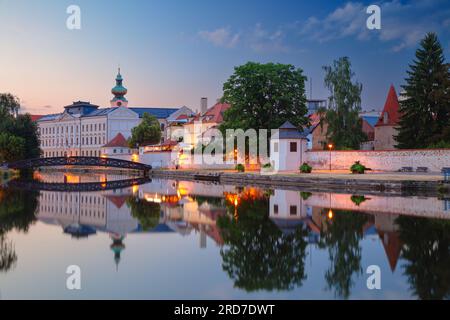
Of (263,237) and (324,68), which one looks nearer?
(263,237)

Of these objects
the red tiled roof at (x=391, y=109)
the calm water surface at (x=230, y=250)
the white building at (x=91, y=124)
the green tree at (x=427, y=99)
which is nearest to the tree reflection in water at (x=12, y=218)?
the calm water surface at (x=230, y=250)

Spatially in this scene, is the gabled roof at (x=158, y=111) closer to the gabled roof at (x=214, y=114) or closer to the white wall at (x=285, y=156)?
the gabled roof at (x=214, y=114)

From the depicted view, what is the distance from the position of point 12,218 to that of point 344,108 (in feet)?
106

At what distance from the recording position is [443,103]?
4075 centimetres

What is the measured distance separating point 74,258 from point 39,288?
2737mm

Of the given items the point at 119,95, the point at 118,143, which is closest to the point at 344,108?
the point at 118,143

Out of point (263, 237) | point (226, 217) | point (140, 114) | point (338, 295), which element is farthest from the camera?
point (140, 114)

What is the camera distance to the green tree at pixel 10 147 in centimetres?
5453

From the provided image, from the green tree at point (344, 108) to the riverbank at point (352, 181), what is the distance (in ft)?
30.5

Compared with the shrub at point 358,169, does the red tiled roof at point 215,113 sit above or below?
above
